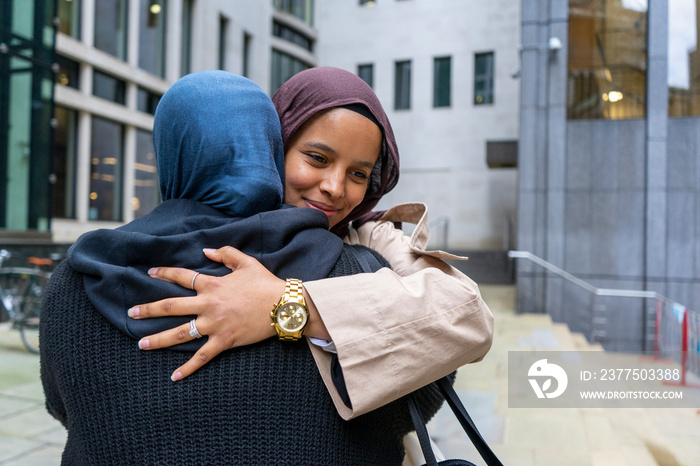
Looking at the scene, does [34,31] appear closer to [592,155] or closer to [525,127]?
[525,127]

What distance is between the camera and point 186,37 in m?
15.2

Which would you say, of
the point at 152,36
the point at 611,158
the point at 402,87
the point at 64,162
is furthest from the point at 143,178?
the point at 611,158

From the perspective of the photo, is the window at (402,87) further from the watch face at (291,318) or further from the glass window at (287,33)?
the watch face at (291,318)

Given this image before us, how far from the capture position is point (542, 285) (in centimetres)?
1102

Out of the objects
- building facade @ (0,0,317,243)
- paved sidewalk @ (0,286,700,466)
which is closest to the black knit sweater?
paved sidewalk @ (0,286,700,466)

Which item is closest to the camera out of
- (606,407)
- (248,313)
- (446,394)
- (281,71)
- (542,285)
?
(248,313)

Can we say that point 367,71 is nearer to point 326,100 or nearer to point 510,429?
point 510,429

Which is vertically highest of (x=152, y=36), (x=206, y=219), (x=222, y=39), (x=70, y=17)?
(x=222, y=39)

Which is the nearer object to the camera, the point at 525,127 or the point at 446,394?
the point at 446,394

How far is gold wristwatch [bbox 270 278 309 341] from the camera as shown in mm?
1037

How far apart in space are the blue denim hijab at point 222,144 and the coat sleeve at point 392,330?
224mm

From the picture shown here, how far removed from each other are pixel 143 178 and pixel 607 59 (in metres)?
11.1

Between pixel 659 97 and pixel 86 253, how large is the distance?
486 inches

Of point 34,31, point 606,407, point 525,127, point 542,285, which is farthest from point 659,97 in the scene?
point 34,31
